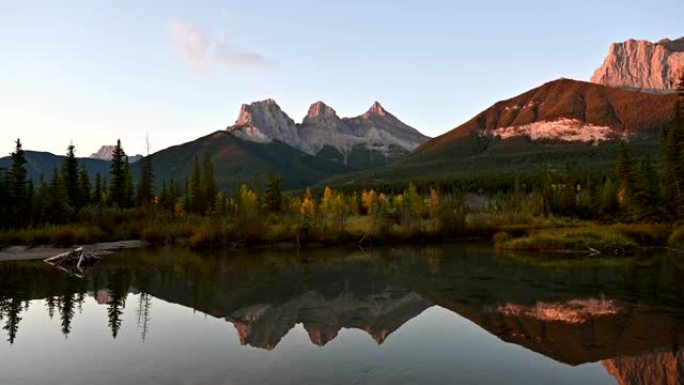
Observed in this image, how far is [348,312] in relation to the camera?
2336 cm

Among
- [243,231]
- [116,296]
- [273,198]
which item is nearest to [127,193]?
[273,198]

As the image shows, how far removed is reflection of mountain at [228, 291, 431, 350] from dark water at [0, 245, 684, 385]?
0.09m

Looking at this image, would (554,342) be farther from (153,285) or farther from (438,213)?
(438,213)

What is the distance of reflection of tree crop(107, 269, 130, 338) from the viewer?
21189mm

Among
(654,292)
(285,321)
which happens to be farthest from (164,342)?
(654,292)

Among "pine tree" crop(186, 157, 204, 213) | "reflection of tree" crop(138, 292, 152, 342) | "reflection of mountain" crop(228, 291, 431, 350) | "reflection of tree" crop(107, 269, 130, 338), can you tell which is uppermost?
"pine tree" crop(186, 157, 204, 213)

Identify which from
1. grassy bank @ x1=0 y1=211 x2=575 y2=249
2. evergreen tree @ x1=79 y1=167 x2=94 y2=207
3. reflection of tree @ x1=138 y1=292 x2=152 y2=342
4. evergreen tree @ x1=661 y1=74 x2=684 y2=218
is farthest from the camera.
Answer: evergreen tree @ x1=79 y1=167 x2=94 y2=207

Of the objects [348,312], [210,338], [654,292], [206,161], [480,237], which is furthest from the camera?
[206,161]

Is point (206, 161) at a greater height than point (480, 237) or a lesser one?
greater

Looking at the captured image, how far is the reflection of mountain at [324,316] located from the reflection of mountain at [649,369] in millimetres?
7463

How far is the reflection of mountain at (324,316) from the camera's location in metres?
19.3

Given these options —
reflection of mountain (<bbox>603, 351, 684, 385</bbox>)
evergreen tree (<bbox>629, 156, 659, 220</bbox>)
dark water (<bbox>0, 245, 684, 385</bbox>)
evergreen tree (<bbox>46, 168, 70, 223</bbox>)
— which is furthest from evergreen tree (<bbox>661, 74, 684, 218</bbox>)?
evergreen tree (<bbox>46, 168, 70, 223</bbox>)

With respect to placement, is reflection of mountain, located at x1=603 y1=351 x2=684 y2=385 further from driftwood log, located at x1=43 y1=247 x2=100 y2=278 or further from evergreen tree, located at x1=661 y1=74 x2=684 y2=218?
evergreen tree, located at x1=661 y1=74 x2=684 y2=218

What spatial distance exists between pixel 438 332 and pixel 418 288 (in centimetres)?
1012
